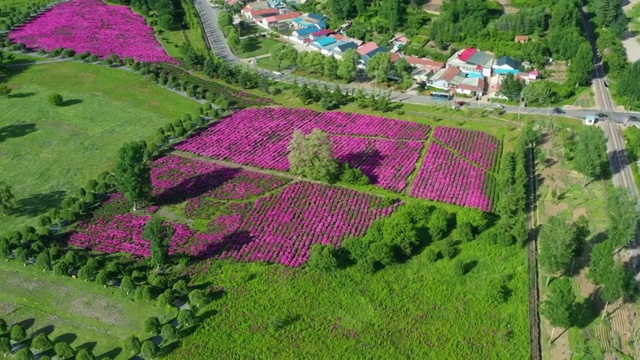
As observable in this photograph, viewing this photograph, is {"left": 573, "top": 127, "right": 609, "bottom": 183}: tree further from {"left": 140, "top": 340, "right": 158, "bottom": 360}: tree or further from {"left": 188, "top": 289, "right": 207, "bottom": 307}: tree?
{"left": 140, "top": 340, "right": 158, "bottom": 360}: tree

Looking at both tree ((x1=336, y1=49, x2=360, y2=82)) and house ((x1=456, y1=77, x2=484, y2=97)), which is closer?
house ((x1=456, y1=77, x2=484, y2=97))

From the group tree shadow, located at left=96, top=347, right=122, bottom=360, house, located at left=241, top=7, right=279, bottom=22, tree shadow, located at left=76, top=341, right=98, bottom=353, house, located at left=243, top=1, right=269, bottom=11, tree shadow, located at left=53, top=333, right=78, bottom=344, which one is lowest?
tree shadow, located at left=96, top=347, right=122, bottom=360

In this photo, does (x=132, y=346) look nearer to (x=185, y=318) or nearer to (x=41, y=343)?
(x=185, y=318)

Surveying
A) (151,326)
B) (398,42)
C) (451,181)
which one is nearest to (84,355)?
(151,326)

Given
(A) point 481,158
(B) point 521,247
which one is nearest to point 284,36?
A: (A) point 481,158

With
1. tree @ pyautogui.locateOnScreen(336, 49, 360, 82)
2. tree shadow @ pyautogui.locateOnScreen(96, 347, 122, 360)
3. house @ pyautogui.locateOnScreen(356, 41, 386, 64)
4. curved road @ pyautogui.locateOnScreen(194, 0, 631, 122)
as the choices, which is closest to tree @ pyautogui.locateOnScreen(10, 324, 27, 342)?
tree shadow @ pyautogui.locateOnScreen(96, 347, 122, 360)

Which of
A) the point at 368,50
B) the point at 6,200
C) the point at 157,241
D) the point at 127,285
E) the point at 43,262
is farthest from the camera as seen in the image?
the point at 368,50
